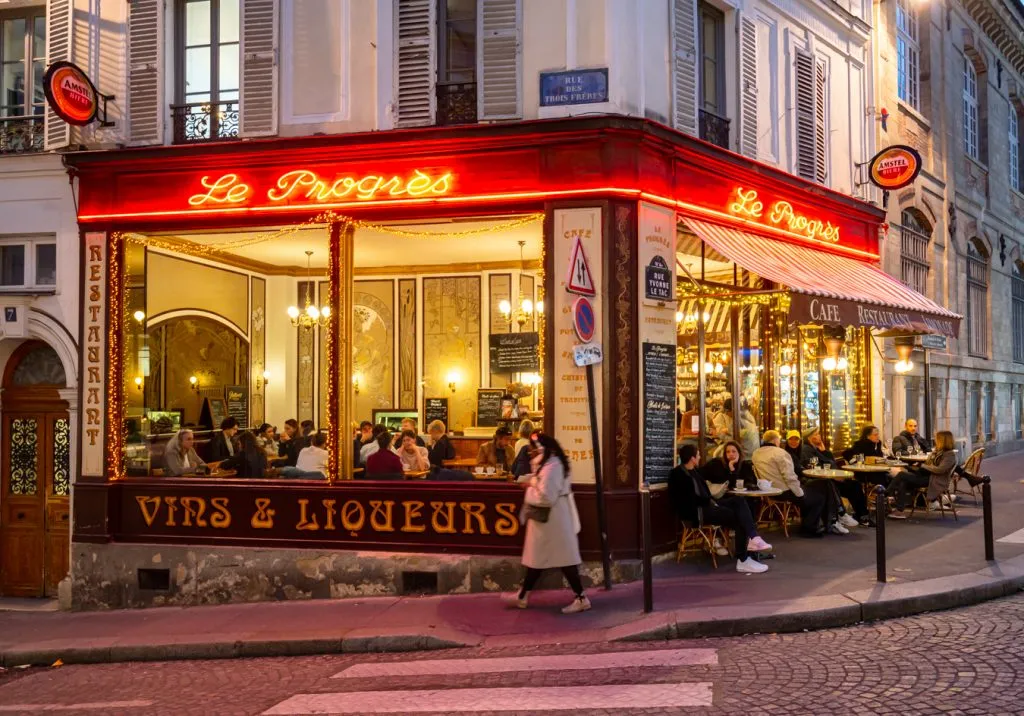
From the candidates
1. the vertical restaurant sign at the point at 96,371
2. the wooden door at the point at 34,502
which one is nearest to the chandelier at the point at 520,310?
the vertical restaurant sign at the point at 96,371

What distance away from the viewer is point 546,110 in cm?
971

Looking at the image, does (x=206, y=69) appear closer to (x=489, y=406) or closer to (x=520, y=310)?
(x=520, y=310)

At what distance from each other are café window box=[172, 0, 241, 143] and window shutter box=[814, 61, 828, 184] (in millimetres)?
7506

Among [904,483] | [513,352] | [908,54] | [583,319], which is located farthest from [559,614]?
[908,54]

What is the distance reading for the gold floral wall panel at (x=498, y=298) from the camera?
604 inches

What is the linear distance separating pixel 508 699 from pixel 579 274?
4.23 metres

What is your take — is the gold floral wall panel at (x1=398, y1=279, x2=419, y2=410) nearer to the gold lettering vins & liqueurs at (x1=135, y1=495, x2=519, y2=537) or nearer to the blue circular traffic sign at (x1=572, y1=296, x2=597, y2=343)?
the gold lettering vins & liqueurs at (x1=135, y1=495, x2=519, y2=537)

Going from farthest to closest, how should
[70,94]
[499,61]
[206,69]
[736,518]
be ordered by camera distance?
[206,69], [70,94], [499,61], [736,518]

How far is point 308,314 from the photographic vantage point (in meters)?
14.6

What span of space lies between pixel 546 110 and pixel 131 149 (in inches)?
180

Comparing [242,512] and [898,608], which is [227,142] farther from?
[898,608]

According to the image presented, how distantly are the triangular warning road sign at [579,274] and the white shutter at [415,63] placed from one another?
2301mm

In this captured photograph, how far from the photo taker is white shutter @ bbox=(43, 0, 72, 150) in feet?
36.1

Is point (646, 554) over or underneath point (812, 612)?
over
